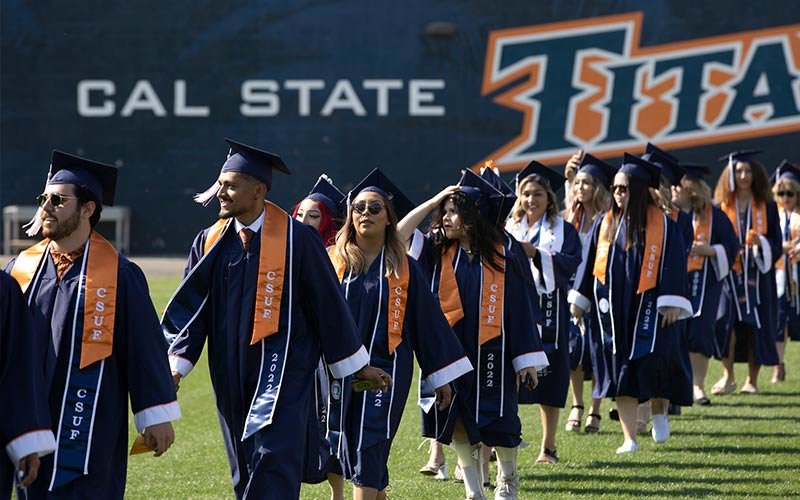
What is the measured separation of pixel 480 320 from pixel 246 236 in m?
2.12

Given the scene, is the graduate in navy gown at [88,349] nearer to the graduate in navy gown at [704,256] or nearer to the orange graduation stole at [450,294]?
the orange graduation stole at [450,294]

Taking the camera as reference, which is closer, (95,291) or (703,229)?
(95,291)

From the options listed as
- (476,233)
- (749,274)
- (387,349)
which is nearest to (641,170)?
(476,233)

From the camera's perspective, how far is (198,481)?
835 centimetres

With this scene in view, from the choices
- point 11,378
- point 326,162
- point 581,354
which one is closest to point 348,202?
point 11,378

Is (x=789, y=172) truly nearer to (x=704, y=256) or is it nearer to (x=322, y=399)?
(x=704, y=256)

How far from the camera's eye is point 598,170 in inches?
385

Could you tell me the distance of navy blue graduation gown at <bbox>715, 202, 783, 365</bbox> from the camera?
12148 mm

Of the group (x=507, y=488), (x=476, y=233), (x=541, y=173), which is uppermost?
(x=541, y=173)

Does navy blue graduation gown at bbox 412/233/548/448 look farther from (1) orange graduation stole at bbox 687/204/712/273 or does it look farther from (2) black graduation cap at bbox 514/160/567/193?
(1) orange graduation stole at bbox 687/204/712/273

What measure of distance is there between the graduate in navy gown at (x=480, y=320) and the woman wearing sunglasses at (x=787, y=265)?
6.04 meters

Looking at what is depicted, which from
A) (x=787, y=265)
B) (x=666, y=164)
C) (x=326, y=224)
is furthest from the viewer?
(x=787, y=265)

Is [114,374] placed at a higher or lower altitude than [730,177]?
lower

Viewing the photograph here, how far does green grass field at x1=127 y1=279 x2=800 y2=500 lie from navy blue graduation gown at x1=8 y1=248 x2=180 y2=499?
2.72m
